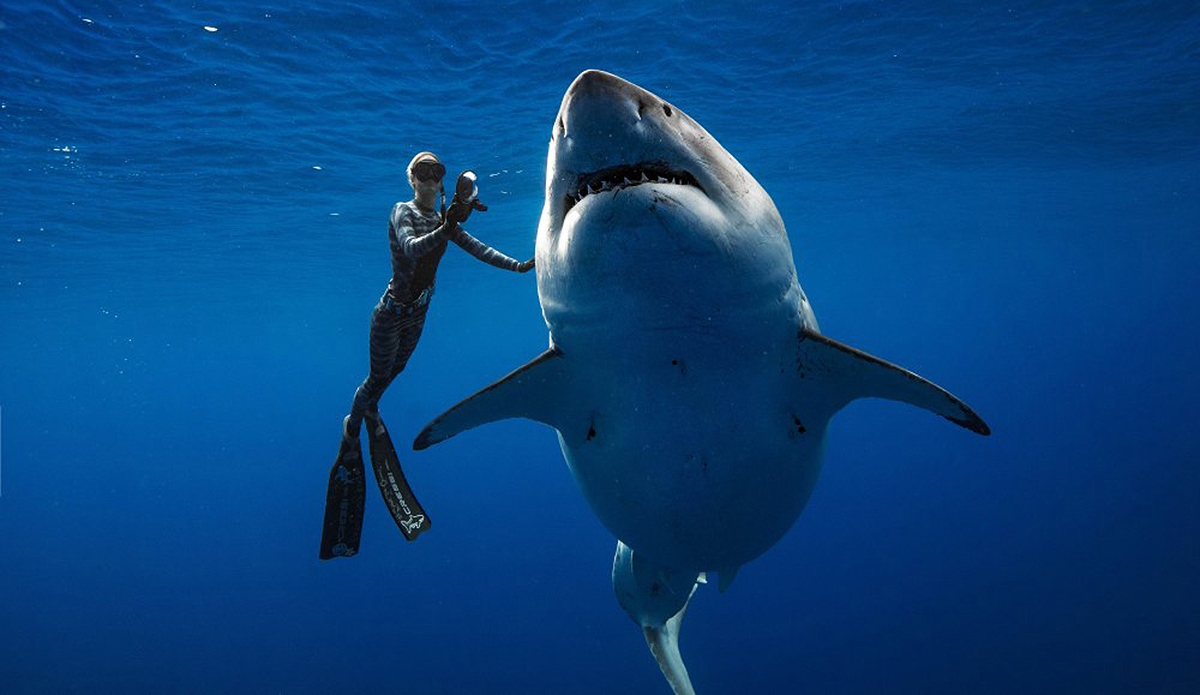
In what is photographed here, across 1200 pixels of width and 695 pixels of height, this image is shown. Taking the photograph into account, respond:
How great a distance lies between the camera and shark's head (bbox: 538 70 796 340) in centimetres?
219

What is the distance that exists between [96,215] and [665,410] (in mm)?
22845

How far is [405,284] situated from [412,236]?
1.57 ft

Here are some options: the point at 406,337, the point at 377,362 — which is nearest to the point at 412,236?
the point at 406,337

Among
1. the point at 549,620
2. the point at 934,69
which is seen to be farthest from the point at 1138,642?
the point at 549,620

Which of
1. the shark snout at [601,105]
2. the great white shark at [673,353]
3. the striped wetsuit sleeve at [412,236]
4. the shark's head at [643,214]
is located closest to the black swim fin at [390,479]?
the striped wetsuit sleeve at [412,236]

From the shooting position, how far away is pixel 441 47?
11234 mm

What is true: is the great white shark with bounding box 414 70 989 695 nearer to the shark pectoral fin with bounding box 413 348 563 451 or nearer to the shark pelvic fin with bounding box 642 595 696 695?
the shark pectoral fin with bounding box 413 348 563 451

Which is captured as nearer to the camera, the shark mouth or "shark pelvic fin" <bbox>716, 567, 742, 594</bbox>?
the shark mouth

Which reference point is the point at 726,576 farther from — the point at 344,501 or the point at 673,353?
the point at 344,501

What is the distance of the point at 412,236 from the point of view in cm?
492

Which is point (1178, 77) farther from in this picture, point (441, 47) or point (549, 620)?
point (549, 620)

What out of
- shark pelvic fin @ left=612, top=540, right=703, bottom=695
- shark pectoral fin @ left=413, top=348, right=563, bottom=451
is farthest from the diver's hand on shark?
shark pelvic fin @ left=612, top=540, right=703, bottom=695

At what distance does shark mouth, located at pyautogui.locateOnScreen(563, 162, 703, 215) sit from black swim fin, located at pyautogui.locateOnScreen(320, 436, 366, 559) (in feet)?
16.1

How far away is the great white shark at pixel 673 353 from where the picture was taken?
2256 mm
